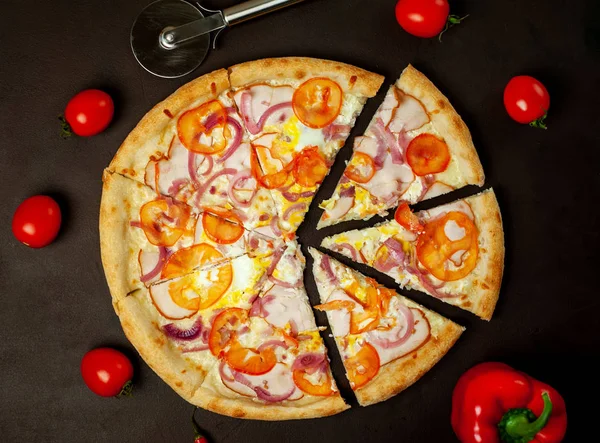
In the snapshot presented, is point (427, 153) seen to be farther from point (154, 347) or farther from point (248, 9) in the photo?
point (154, 347)

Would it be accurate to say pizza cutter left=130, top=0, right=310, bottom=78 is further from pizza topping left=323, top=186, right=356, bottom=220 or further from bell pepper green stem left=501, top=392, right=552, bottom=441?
bell pepper green stem left=501, top=392, right=552, bottom=441

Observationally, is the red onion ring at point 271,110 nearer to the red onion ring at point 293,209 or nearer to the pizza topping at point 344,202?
the red onion ring at point 293,209

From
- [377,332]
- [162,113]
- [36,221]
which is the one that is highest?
[162,113]

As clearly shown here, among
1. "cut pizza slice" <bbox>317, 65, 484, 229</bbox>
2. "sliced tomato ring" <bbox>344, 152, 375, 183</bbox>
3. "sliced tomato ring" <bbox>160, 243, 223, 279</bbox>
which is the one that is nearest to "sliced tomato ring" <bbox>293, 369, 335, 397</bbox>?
"sliced tomato ring" <bbox>160, 243, 223, 279</bbox>

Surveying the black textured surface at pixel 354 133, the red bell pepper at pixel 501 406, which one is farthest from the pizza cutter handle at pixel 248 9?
the red bell pepper at pixel 501 406

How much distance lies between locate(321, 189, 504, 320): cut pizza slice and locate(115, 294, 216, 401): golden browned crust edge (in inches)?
63.4

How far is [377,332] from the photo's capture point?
5.47m

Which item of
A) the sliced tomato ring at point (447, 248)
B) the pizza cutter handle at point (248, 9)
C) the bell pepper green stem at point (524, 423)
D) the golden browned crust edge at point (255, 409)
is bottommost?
the golden browned crust edge at point (255, 409)

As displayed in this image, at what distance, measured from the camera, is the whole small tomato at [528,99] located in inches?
209

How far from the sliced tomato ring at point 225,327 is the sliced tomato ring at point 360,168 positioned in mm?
1372

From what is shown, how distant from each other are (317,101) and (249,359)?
208 centimetres

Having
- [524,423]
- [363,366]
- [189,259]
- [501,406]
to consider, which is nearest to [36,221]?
[189,259]

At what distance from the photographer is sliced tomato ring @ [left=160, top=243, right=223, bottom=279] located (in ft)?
17.7

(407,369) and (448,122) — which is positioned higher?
(448,122)
